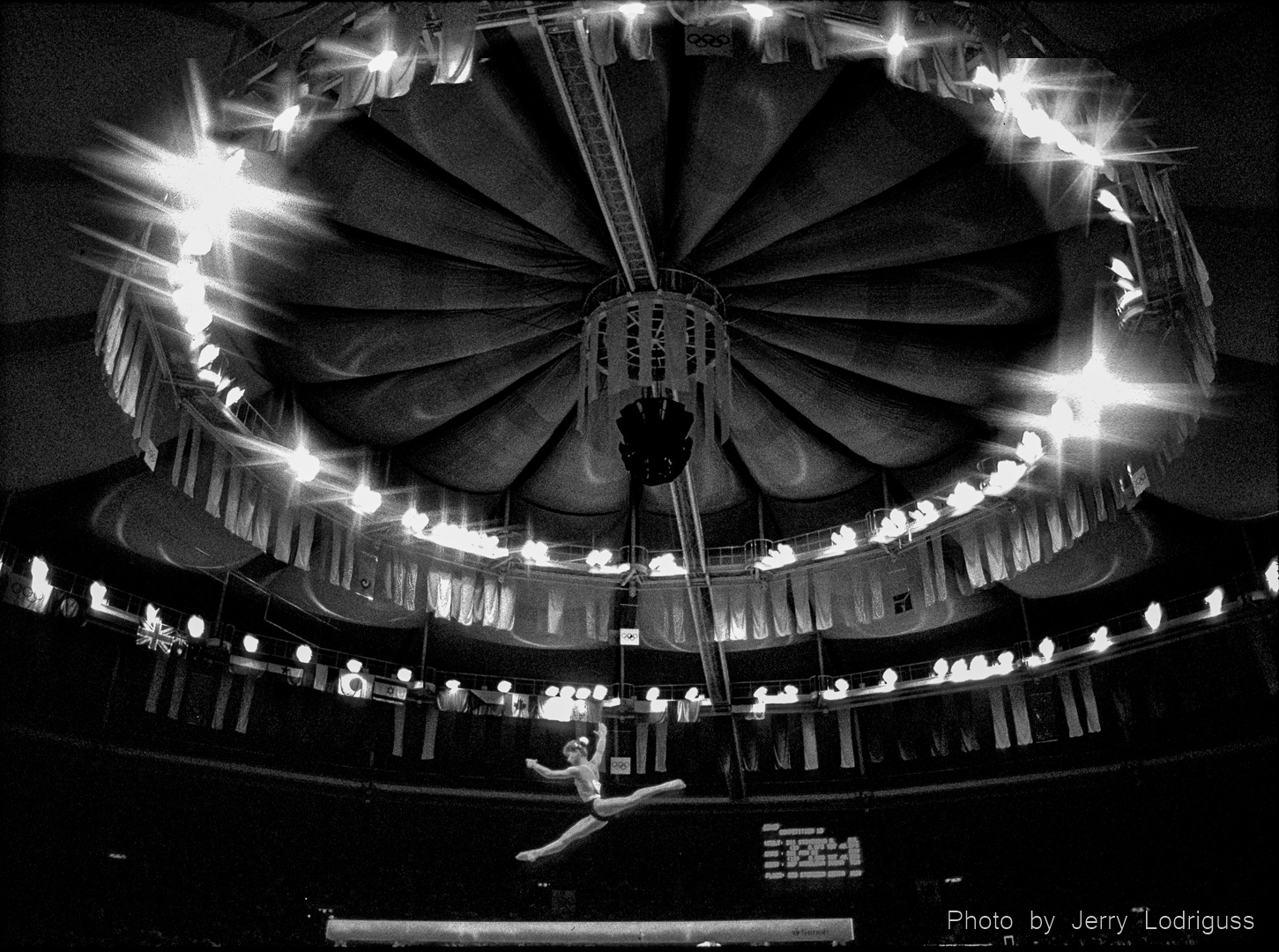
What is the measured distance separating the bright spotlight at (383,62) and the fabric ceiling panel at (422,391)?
19.9ft

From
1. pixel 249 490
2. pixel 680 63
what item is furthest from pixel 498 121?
pixel 249 490

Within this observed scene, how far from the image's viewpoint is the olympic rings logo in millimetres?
10398

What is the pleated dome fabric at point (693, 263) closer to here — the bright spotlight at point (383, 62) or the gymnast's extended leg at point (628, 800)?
the bright spotlight at point (383, 62)

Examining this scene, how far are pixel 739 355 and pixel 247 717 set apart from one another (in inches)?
496

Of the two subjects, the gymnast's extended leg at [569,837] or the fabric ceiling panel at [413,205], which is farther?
the gymnast's extended leg at [569,837]

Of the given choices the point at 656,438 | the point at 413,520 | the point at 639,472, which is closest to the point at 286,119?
the point at 656,438

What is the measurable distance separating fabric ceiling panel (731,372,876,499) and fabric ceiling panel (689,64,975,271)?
11.4 ft

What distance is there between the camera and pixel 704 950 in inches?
615

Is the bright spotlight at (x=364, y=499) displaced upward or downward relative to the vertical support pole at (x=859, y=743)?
upward

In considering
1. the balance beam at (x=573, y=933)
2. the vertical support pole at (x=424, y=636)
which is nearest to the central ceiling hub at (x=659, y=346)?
the balance beam at (x=573, y=933)

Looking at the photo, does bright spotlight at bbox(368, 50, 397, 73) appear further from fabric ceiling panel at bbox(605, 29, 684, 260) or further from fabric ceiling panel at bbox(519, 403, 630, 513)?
fabric ceiling panel at bbox(519, 403, 630, 513)

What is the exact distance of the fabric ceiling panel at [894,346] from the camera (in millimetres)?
14281

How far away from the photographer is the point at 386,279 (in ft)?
43.5

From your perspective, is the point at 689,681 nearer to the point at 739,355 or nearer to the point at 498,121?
the point at 739,355
